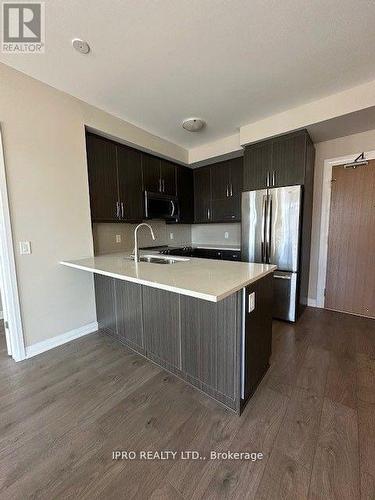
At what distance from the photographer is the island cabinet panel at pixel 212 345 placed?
4.79 ft

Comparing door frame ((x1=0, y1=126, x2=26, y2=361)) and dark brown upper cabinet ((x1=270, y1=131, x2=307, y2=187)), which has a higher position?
dark brown upper cabinet ((x1=270, y1=131, x2=307, y2=187))

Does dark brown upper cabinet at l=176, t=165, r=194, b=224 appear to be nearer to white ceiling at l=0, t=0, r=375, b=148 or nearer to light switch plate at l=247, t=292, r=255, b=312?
white ceiling at l=0, t=0, r=375, b=148

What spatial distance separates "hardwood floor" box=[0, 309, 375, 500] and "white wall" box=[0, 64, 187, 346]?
0.50 metres

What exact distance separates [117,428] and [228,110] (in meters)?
3.20

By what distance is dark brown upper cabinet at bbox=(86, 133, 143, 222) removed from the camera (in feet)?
8.86

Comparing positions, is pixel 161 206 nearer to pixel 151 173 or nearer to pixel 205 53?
pixel 151 173

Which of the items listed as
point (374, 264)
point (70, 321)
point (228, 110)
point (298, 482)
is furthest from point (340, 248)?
point (70, 321)

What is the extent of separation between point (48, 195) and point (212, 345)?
2119mm

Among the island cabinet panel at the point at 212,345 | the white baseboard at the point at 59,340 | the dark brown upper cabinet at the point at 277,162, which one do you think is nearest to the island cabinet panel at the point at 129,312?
→ the white baseboard at the point at 59,340

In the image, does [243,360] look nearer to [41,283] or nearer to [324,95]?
[41,283]

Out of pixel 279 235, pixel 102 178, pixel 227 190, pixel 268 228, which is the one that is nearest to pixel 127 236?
pixel 102 178

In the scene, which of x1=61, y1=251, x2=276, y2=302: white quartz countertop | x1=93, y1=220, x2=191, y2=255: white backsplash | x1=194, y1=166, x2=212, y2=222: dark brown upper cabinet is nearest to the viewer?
x1=61, y1=251, x2=276, y2=302: white quartz countertop

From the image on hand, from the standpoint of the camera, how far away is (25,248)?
2.11 m

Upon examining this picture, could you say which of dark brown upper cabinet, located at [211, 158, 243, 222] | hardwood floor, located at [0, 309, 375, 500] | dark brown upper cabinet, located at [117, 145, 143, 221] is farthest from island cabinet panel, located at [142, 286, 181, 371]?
dark brown upper cabinet, located at [211, 158, 243, 222]
